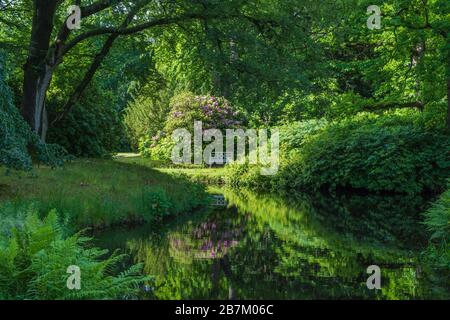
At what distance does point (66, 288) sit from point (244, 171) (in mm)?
21992

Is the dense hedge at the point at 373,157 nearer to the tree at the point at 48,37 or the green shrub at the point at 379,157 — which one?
the green shrub at the point at 379,157

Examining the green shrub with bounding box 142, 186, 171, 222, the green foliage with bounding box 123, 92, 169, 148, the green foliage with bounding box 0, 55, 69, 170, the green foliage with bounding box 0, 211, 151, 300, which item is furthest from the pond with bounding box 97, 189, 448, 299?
the green foliage with bounding box 123, 92, 169, 148

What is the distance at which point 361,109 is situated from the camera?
70.7 feet

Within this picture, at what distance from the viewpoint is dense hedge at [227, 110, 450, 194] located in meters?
22.7

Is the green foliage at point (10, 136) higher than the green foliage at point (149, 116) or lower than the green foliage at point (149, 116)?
lower

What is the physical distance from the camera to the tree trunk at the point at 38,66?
673 inches

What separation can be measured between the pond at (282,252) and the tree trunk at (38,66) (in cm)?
554

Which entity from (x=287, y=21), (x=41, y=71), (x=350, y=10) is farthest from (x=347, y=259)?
(x=350, y=10)

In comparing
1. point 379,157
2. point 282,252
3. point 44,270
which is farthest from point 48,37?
point 44,270

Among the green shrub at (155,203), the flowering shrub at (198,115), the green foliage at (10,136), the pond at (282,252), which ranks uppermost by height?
the flowering shrub at (198,115)

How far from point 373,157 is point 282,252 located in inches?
509

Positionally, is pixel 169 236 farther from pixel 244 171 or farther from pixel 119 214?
pixel 244 171

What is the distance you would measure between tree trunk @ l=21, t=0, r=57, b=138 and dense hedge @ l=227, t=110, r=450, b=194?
36.5 ft

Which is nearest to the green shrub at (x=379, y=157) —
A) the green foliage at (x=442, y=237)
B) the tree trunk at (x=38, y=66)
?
the tree trunk at (x=38, y=66)
